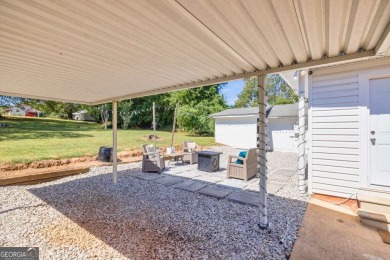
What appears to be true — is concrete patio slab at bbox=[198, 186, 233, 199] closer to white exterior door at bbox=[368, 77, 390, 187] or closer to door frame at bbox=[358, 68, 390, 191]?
door frame at bbox=[358, 68, 390, 191]

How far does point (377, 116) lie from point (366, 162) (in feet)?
3.13

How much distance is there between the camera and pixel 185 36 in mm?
2084

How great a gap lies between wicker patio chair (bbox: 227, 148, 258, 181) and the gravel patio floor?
1.12 meters

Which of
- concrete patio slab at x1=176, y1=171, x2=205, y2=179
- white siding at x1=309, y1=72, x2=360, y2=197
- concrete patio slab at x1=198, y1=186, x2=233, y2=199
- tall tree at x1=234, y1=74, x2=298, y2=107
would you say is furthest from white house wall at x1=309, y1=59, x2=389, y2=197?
tall tree at x1=234, y1=74, x2=298, y2=107

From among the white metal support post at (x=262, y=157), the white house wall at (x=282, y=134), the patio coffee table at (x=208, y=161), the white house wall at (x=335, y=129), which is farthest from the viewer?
the white house wall at (x=282, y=134)

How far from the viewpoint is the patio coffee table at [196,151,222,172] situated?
287 inches

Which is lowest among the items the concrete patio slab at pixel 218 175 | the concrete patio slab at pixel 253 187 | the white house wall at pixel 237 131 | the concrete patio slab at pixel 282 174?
the concrete patio slab at pixel 253 187

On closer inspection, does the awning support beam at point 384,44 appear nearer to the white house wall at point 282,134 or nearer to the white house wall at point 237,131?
the white house wall at point 282,134

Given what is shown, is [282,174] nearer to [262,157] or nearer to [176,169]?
[176,169]

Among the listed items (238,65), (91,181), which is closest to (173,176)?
(91,181)

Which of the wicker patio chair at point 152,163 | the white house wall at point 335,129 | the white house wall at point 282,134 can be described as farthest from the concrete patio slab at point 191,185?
the white house wall at point 282,134

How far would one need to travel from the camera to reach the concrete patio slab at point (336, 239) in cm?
266

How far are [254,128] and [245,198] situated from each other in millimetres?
10387

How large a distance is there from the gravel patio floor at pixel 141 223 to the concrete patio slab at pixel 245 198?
188 mm
